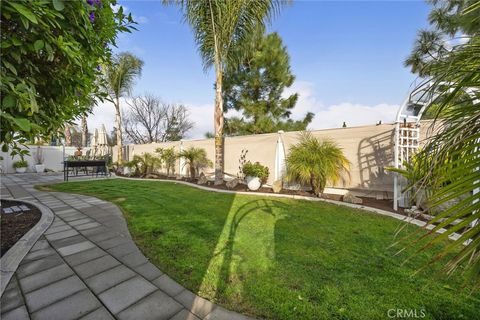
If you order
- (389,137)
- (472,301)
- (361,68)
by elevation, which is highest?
(361,68)

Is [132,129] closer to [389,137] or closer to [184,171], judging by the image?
[184,171]

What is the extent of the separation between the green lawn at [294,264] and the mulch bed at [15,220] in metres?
1.24

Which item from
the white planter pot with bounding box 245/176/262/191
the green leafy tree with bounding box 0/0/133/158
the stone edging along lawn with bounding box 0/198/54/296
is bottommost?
the stone edging along lawn with bounding box 0/198/54/296

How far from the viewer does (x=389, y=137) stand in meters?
4.64

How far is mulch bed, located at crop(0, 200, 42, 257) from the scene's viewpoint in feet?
8.14

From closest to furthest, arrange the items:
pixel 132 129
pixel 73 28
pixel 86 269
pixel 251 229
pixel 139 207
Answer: pixel 73 28 < pixel 86 269 < pixel 251 229 < pixel 139 207 < pixel 132 129

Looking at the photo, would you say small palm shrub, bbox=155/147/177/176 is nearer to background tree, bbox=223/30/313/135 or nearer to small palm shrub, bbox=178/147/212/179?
small palm shrub, bbox=178/147/212/179

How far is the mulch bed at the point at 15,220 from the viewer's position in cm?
248

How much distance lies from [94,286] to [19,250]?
1.27 meters

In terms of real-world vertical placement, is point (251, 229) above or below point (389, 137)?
below

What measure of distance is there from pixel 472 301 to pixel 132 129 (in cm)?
2493

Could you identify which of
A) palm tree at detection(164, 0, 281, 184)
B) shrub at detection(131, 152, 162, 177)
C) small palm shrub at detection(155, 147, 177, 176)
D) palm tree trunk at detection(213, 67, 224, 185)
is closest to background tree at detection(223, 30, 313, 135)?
small palm shrub at detection(155, 147, 177, 176)

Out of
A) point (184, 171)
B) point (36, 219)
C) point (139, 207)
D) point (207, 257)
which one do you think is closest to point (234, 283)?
point (207, 257)

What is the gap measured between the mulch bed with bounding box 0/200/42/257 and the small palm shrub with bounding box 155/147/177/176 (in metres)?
5.55
